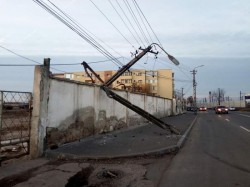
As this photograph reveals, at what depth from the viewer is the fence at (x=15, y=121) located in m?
10.5

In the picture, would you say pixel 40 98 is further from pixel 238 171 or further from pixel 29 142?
Result: pixel 238 171

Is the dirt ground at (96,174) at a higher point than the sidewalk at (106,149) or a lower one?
lower

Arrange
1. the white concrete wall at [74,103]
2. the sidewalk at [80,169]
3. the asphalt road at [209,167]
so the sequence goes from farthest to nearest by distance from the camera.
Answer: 1. the white concrete wall at [74,103]
2. the sidewalk at [80,169]
3. the asphalt road at [209,167]

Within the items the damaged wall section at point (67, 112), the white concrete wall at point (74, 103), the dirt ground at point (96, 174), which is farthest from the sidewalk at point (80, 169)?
the white concrete wall at point (74, 103)

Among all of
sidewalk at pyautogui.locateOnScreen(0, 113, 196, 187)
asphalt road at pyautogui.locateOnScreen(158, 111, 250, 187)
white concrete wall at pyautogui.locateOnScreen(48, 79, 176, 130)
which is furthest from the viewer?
white concrete wall at pyautogui.locateOnScreen(48, 79, 176, 130)

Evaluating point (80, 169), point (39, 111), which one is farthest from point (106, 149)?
point (80, 169)

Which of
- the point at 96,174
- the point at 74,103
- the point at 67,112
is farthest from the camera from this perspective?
the point at 74,103

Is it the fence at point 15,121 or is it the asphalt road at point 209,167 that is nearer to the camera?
the asphalt road at point 209,167

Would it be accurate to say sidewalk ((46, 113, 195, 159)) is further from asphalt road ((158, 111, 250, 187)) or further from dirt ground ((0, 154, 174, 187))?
asphalt road ((158, 111, 250, 187))

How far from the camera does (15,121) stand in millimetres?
11242

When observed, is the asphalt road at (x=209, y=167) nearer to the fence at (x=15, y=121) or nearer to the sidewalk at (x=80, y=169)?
the sidewalk at (x=80, y=169)

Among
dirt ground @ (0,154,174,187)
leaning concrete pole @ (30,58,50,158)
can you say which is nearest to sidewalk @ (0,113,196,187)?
dirt ground @ (0,154,174,187)

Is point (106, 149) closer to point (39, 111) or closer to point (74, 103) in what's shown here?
point (39, 111)

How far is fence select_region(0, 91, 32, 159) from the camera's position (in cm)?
1049
